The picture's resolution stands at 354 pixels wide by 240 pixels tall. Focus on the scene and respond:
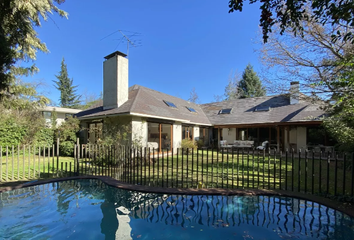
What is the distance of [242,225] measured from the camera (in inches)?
151

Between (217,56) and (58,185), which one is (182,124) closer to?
(58,185)

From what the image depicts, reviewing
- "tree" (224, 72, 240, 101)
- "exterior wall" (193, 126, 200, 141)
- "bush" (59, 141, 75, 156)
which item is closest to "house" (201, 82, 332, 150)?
"exterior wall" (193, 126, 200, 141)

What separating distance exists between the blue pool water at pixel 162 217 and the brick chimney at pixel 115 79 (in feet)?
27.7

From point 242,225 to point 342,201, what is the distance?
268cm

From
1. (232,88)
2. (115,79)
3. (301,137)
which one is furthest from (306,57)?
(232,88)

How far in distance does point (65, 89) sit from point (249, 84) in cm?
4407

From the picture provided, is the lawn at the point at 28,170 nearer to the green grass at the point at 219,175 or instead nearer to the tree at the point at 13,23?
the green grass at the point at 219,175

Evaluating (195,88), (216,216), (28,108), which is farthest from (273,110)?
(195,88)

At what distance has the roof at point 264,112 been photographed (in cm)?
1569

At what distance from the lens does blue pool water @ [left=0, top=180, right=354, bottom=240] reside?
11.7 feet

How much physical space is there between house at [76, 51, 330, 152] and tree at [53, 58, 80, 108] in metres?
36.0

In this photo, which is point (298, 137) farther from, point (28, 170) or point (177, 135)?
point (28, 170)

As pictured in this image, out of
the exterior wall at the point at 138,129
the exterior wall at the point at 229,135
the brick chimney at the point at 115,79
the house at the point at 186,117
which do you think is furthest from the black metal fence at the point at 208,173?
the exterior wall at the point at 229,135

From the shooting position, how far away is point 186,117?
672 inches
